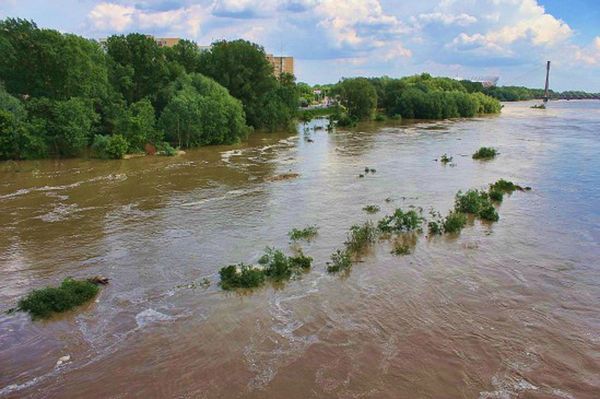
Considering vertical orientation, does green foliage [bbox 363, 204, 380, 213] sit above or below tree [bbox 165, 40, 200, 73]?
below

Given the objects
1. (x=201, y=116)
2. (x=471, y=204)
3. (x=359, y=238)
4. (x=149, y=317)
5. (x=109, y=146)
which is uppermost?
(x=201, y=116)

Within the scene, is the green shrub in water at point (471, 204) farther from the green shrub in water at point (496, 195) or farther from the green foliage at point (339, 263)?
the green foliage at point (339, 263)

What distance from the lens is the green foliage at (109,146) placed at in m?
38.2

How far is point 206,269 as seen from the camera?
648 inches

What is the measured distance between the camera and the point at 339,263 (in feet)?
53.8

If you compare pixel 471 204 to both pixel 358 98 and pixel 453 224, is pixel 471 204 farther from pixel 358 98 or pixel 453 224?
pixel 358 98

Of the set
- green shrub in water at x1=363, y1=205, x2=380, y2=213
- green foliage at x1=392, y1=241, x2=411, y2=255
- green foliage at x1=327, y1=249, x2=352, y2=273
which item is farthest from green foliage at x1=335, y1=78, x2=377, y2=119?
green foliage at x1=327, y1=249, x2=352, y2=273

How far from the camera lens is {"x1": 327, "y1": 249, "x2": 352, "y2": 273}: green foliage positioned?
1616 centimetres

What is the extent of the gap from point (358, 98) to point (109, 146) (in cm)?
4825

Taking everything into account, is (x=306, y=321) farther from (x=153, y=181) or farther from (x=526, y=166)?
(x=526, y=166)

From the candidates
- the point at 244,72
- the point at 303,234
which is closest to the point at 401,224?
the point at 303,234

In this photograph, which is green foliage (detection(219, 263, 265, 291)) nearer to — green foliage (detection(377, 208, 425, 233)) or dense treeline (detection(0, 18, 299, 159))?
green foliage (detection(377, 208, 425, 233))

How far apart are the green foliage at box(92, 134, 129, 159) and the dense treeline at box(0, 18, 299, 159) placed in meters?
0.08

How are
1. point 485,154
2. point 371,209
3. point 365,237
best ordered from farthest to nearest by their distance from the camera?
1. point 485,154
2. point 371,209
3. point 365,237
